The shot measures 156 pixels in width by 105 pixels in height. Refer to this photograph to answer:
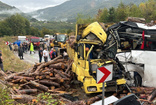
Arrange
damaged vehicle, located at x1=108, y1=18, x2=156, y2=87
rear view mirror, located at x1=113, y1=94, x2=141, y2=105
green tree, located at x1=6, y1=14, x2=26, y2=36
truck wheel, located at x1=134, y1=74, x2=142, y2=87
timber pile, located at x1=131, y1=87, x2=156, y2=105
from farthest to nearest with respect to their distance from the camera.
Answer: green tree, located at x1=6, y1=14, x2=26, y2=36 < truck wheel, located at x1=134, y1=74, x2=142, y2=87 < damaged vehicle, located at x1=108, y1=18, x2=156, y2=87 < timber pile, located at x1=131, y1=87, x2=156, y2=105 < rear view mirror, located at x1=113, y1=94, x2=141, y2=105

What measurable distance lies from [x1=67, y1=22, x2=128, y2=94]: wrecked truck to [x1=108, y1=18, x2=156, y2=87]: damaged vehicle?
1.89 feet

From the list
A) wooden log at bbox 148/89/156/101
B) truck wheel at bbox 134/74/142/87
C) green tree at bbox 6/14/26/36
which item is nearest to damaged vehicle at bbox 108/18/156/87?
truck wheel at bbox 134/74/142/87

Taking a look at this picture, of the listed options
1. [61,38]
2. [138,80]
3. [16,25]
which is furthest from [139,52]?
[16,25]

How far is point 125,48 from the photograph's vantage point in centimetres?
917

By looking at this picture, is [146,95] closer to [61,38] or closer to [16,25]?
[61,38]

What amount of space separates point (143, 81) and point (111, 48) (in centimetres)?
224

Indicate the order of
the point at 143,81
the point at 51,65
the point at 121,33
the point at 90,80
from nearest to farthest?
1. the point at 90,80
2. the point at 143,81
3. the point at 121,33
4. the point at 51,65

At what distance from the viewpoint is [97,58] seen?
8062 mm

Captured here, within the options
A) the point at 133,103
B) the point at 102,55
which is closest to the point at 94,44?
the point at 102,55

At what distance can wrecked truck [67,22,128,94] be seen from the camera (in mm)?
7344

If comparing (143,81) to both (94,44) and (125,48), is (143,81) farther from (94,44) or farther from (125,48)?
(94,44)

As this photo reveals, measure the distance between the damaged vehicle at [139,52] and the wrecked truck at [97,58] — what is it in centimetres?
58

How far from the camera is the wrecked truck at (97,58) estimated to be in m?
7.34

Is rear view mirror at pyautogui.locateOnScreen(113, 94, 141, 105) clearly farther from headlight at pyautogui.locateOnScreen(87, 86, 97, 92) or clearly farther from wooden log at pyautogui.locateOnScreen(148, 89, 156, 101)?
headlight at pyautogui.locateOnScreen(87, 86, 97, 92)
